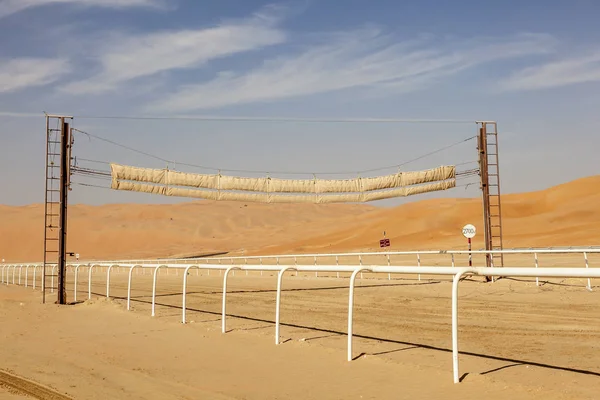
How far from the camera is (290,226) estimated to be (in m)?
118

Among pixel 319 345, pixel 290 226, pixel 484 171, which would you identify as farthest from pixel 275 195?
pixel 290 226

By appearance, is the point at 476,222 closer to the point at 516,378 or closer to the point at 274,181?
the point at 274,181

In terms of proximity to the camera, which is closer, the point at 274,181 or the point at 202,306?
the point at 202,306

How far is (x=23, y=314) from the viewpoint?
1524 cm

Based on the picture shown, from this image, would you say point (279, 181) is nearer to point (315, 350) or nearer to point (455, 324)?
point (315, 350)

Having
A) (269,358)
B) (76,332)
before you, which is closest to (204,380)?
(269,358)

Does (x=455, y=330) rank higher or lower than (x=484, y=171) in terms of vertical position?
lower

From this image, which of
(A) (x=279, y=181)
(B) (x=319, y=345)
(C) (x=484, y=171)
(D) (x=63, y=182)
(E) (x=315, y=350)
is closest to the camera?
(E) (x=315, y=350)

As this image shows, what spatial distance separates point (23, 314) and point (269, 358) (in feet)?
30.3

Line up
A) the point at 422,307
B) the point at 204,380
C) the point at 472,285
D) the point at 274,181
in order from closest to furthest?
the point at 204,380
the point at 422,307
the point at 472,285
the point at 274,181

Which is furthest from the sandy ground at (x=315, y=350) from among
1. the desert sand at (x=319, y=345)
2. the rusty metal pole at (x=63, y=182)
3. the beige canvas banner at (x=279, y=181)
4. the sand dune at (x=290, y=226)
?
the sand dune at (x=290, y=226)

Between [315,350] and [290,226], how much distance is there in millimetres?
109334

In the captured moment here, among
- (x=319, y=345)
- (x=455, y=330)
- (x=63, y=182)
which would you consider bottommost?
(x=319, y=345)

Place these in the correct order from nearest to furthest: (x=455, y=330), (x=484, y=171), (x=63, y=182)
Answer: (x=455, y=330)
(x=63, y=182)
(x=484, y=171)
